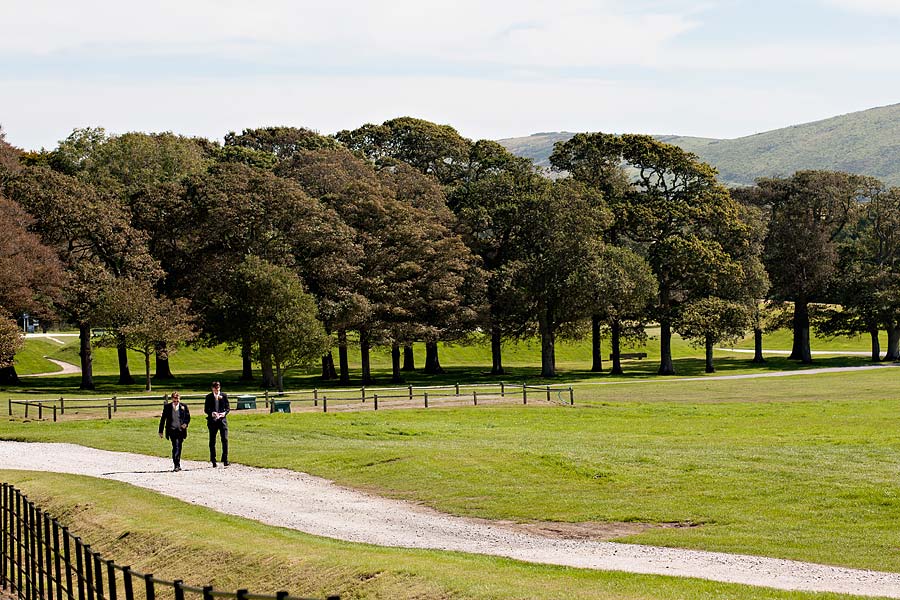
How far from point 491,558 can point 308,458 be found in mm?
15062

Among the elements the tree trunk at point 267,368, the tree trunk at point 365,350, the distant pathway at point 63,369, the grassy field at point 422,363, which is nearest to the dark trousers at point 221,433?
the grassy field at point 422,363

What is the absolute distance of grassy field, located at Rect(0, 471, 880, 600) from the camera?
1508cm

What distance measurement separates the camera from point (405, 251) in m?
79.6

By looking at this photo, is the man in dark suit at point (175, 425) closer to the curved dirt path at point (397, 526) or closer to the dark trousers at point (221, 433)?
the curved dirt path at point (397, 526)

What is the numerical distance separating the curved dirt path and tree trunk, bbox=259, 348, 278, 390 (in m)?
37.4

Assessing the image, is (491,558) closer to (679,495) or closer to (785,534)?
(785,534)

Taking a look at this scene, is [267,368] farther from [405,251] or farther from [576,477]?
[576,477]

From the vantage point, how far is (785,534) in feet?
63.2

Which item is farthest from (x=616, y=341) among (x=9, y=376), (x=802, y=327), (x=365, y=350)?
(x=9, y=376)

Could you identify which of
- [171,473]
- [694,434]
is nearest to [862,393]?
[694,434]

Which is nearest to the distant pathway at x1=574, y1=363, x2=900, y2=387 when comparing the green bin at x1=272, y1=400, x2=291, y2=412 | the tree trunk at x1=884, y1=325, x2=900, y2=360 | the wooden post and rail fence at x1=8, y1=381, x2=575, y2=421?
the tree trunk at x1=884, y1=325, x2=900, y2=360

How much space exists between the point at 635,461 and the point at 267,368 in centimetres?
4953

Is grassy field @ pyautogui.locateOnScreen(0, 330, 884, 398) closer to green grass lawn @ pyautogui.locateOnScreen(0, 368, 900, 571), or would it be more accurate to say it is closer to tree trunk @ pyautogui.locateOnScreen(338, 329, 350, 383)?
tree trunk @ pyautogui.locateOnScreen(338, 329, 350, 383)

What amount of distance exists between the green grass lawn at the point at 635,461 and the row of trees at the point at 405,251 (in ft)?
81.2
